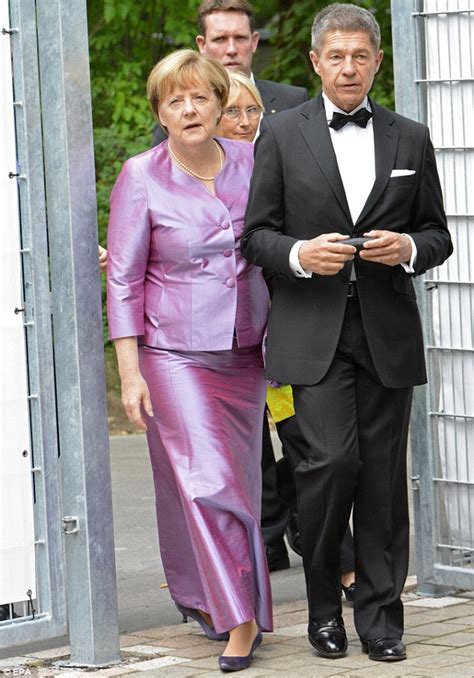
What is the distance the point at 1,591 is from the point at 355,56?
6.67ft

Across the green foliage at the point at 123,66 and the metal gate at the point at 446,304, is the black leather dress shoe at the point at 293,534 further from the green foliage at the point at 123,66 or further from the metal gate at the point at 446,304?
the green foliage at the point at 123,66

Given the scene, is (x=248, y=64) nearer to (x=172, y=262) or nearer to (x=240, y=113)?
(x=240, y=113)

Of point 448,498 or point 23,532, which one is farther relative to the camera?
point 448,498

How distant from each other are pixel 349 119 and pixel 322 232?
1.26 feet

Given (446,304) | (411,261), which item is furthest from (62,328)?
(446,304)

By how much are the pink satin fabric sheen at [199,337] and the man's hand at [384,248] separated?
525 mm

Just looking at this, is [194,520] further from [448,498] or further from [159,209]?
[448,498]

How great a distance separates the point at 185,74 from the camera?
5.37 meters

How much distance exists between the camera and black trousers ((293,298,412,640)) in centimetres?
531

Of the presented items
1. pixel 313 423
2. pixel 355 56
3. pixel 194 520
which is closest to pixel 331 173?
pixel 355 56

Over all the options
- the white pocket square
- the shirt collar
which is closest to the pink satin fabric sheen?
the shirt collar

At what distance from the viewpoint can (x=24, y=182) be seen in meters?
5.22

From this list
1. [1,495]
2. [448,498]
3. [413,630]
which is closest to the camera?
[1,495]

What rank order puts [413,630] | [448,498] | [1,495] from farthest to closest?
1. [448,498]
2. [413,630]
3. [1,495]
